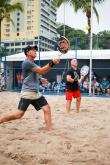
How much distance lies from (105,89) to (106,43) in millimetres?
4861

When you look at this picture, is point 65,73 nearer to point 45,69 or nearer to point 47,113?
point 47,113

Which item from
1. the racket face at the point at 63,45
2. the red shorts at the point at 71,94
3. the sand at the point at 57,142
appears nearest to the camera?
the sand at the point at 57,142

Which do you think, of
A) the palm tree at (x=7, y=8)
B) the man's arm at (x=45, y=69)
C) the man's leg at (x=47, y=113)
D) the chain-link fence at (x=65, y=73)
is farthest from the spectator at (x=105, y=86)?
the man's arm at (x=45, y=69)

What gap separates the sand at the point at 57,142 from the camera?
5426 mm

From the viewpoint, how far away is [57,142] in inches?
255

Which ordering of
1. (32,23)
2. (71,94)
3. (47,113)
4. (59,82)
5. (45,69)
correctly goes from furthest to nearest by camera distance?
(32,23) < (59,82) < (71,94) < (47,113) < (45,69)

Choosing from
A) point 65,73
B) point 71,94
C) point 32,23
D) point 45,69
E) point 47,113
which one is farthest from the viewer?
point 32,23

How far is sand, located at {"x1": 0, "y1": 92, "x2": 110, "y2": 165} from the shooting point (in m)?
5.43

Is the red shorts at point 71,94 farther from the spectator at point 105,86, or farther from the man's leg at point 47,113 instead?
the spectator at point 105,86

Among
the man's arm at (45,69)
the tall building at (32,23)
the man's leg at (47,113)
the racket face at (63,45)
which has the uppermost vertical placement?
the tall building at (32,23)

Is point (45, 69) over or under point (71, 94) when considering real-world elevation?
over

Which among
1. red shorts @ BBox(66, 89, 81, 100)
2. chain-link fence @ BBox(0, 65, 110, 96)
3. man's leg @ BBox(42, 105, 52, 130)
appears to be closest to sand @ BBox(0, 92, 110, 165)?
man's leg @ BBox(42, 105, 52, 130)

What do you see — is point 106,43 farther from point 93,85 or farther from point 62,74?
point 93,85

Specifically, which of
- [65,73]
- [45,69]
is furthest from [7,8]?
[45,69]
